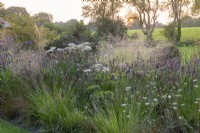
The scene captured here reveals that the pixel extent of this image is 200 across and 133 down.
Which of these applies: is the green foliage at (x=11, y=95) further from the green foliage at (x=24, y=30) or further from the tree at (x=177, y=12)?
the tree at (x=177, y=12)

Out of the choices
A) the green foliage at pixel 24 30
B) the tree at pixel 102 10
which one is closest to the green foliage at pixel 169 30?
the tree at pixel 102 10

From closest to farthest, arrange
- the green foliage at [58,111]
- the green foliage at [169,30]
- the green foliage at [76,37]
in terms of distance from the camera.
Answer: the green foliage at [58,111] < the green foliage at [76,37] < the green foliage at [169,30]

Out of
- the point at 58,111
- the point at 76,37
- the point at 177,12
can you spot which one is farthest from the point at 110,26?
the point at 58,111

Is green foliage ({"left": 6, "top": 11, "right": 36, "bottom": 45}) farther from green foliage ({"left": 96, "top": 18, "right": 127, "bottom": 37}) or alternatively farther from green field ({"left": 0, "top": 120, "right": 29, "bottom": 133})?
green foliage ({"left": 96, "top": 18, "right": 127, "bottom": 37})

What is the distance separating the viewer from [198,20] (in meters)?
51.3

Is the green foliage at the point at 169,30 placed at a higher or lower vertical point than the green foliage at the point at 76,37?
lower

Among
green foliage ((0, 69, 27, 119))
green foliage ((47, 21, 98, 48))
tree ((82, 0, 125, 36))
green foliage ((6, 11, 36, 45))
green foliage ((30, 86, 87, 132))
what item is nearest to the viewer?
green foliage ((30, 86, 87, 132))

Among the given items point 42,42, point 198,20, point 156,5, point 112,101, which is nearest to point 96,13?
point 156,5

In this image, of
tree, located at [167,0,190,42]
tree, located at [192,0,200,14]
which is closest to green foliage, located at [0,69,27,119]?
tree, located at [192,0,200,14]

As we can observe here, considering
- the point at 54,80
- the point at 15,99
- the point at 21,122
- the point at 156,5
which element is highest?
the point at 156,5

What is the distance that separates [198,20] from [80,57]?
48.1 m

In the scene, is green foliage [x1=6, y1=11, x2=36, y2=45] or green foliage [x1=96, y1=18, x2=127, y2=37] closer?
green foliage [x1=6, y1=11, x2=36, y2=45]

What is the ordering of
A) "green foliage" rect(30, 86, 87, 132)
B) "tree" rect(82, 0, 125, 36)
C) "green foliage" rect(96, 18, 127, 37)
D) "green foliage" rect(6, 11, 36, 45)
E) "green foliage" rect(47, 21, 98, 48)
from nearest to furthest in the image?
"green foliage" rect(30, 86, 87, 132)
"green foliage" rect(47, 21, 98, 48)
"green foliage" rect(6, 11, 36, 45)
"green foliage" rect(96, 18, 127, 37)
"tree" rect(82, 0, 125, 36)

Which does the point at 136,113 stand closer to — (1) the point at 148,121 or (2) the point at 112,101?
(1) the point at 148,121
